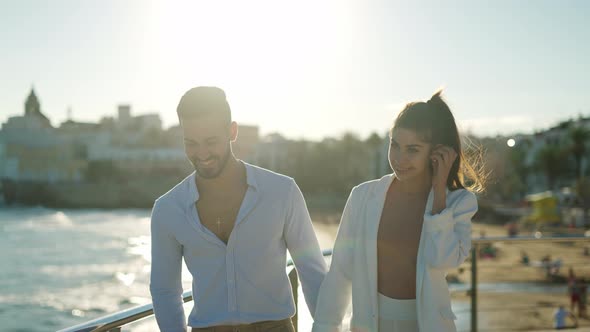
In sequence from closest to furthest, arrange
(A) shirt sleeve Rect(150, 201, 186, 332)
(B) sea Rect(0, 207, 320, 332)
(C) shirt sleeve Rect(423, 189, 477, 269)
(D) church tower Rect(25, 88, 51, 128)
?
(C) shirt sleeve Rect(423, 189, 477, 269) < (A) shirt sleeve Rect(150, 201, 186, 332) < (B) sea Rect(0, 207, 320, 332) < (D) church tower Rect(25, 88, 51, 128)

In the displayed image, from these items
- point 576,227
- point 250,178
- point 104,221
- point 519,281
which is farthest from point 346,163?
point 250,178

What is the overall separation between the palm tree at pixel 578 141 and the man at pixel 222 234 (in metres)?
54.8

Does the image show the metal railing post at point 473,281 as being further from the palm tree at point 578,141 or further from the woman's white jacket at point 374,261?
the palm tree at point 578,141

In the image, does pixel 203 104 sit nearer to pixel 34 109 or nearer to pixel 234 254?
pixel 234 254

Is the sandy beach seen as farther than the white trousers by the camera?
Yes

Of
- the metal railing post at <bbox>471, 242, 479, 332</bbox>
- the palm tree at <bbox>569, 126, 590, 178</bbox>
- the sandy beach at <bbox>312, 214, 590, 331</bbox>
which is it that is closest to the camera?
the metal railing post at <bbox>471, 242, 479, 332</bbox>

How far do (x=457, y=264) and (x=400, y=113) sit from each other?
49 cm

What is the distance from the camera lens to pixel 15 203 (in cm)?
9862

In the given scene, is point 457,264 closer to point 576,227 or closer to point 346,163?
point 576,227

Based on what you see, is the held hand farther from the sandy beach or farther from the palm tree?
the palm tree

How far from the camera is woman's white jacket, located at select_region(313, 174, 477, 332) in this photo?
1953 mm

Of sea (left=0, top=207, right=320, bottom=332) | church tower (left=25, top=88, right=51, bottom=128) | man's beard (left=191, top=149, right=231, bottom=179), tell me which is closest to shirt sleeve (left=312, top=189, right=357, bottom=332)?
man's beard (left=191, top=149, right=231, bottom=179)

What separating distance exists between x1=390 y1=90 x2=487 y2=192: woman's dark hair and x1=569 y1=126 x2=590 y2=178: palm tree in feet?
179

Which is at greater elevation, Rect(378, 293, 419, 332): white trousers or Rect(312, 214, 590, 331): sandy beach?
Rect(378, 293, 419, 332): white trousers
